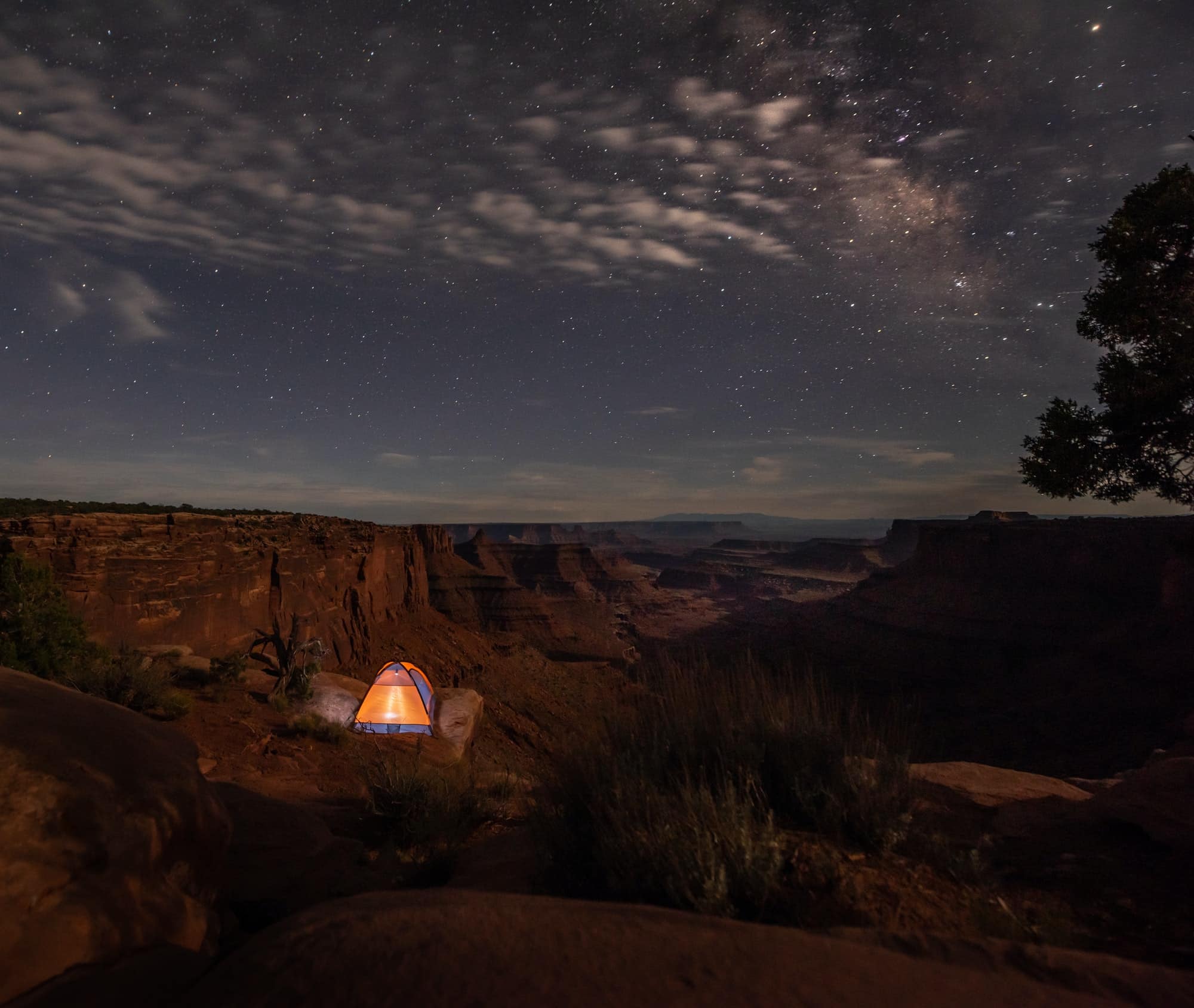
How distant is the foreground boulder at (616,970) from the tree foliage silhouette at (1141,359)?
6.87m

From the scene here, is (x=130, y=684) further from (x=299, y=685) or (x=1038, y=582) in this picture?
(x=1038, y=582)

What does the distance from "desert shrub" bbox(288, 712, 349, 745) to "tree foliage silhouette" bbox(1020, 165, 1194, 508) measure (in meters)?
13.8

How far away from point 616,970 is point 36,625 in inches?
493

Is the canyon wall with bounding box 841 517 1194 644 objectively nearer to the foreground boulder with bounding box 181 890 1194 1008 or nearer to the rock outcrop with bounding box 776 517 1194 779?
the rock outcrop with bounding box 776 517 1194 779

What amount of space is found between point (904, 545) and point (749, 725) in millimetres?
144306

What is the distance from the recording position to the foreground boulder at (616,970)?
6.74 ft

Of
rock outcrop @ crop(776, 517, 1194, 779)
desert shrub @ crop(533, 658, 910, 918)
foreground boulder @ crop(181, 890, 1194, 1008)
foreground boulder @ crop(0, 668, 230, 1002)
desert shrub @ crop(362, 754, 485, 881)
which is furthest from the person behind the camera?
rock outcrop @ crop(776, 517, 1194, 779)

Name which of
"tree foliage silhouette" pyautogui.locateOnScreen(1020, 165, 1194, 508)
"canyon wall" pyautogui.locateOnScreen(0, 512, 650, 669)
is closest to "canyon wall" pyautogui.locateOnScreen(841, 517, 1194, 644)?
"canyon wall" pyautogui.locateOnScreen(0, 512, 650, 669)

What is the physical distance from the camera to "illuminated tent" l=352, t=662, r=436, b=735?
15.1 meters

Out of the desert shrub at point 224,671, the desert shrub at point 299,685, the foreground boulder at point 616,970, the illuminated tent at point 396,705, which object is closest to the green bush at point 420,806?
the foreground boulder at point 616,970

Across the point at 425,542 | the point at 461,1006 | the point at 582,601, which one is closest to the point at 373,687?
the point at 461,1006

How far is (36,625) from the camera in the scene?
9805mm

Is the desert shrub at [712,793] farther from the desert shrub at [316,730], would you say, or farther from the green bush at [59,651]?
the desert shrub at [316,730]

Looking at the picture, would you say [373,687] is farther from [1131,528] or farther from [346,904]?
[1131,528]
